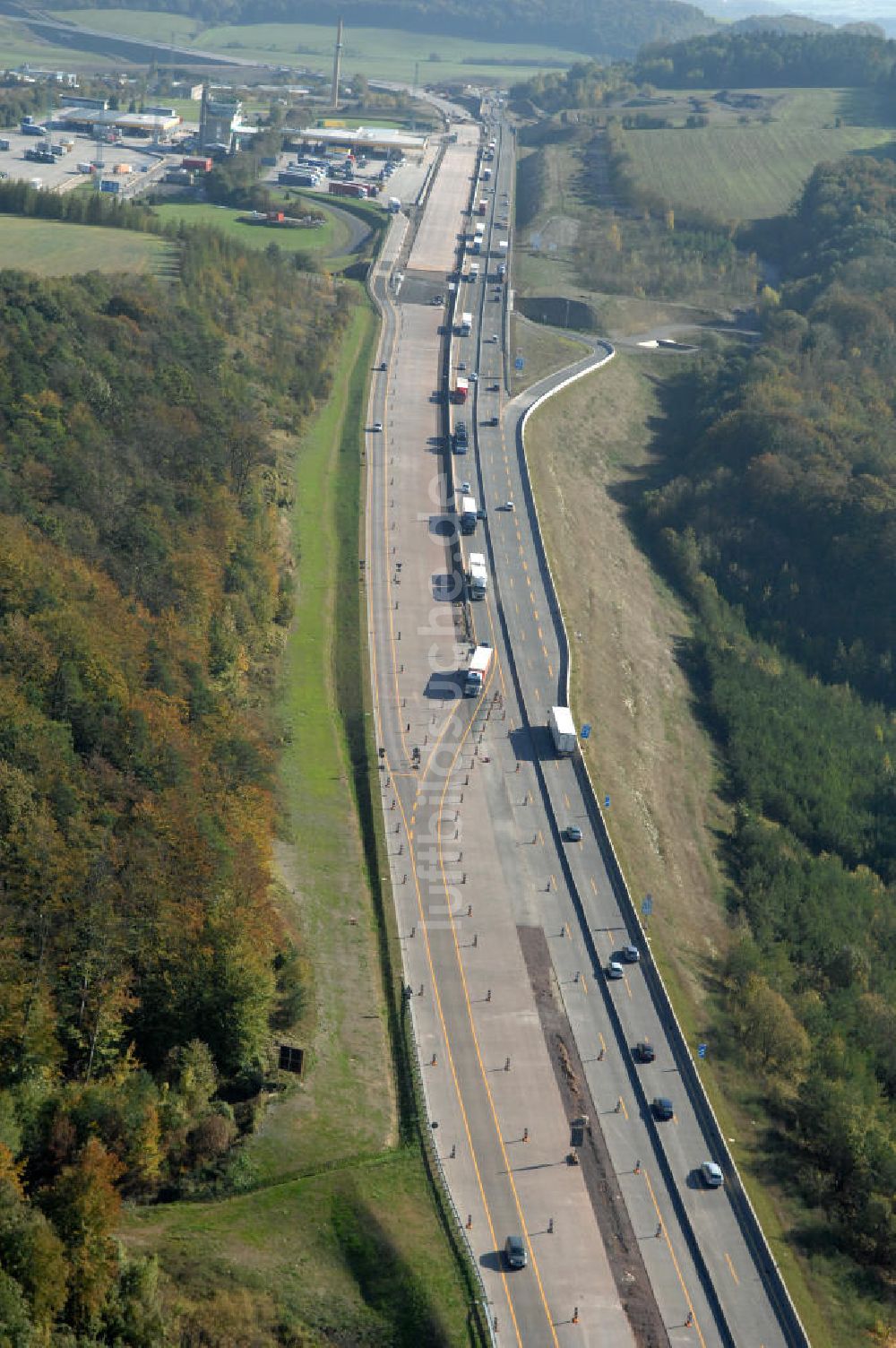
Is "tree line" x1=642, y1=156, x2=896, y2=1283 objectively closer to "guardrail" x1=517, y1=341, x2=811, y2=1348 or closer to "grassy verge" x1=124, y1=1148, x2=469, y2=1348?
"guardrail" x1=517, y1=341, x2=811, y2=1348

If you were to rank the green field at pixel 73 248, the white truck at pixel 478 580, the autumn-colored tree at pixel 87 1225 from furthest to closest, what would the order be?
1. the green field at pixel 73 248
2. the white truck at pixel 478 580
3. the autumn-colored tree at pixel 87 1225

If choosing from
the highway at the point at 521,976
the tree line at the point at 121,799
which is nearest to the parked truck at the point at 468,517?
the highway at the point at 521,976

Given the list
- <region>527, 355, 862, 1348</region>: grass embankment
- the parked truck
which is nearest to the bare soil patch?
<region>527, 355, 862, 1348</region>: grass embankment

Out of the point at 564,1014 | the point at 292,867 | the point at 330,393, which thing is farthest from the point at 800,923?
the point at 330,393

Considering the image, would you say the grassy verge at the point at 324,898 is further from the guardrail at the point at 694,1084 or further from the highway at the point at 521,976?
the guardrail at the point at 694,1084

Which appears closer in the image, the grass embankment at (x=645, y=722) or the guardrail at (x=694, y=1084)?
the guardrail at (x=694, y=1084)

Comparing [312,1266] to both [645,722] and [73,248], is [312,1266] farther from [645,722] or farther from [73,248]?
[73,248]

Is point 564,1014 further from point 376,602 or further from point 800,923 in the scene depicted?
point 376,602
